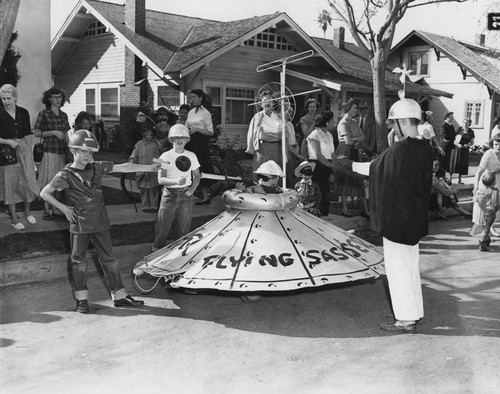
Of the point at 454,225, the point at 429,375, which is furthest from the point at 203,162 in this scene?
the point at 429,375

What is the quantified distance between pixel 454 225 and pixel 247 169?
23.3 ft

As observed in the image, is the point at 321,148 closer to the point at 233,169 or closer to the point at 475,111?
the point at 233,169

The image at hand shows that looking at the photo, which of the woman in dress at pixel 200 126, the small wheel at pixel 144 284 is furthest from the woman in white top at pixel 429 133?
the small wheel at pixel 144 284

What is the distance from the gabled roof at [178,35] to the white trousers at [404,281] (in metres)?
15.6

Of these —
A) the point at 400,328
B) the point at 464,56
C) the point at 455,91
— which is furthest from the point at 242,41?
the point at 464,56

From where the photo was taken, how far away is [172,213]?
7.20 m

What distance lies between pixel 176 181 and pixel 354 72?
72.6 ft

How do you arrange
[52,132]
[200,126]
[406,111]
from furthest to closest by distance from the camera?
[200,126]
[52,132]
[406,111]

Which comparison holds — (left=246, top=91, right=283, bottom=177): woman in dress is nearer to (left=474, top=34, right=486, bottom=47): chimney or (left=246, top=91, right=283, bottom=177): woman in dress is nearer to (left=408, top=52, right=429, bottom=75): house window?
(left=408, top=52, right=429, bottom=75): house window

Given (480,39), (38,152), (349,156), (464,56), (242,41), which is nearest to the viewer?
(38,152)

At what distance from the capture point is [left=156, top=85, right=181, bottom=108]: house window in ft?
73.4

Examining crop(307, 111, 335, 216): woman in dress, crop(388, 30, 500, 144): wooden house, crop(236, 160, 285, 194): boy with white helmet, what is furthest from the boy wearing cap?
crop(388, 30, 500, 144): wooden house

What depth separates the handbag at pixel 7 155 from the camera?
7988 millimetres

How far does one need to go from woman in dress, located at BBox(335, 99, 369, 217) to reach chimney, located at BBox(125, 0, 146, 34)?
14.8 m
